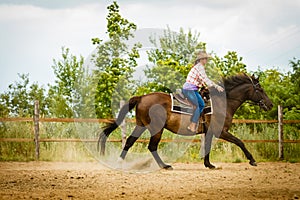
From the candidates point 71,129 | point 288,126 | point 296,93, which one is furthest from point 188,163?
point 296,93

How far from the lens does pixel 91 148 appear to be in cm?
1303

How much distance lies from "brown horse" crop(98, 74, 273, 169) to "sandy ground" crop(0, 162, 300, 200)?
831 millimetres

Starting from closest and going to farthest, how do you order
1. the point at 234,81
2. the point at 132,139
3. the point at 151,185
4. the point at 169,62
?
the point at 151,185 < the point at 132,139 < the point at 234,81 < the point at 169,62

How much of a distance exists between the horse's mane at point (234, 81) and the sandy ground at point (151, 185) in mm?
2204

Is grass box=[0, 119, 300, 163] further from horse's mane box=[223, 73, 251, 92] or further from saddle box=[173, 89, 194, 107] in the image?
saddle box=[173, 89, 194, 107]

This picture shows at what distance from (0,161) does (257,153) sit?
7.56m

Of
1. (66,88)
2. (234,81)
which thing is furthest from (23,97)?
(234,81)

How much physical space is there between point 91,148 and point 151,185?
6309mm

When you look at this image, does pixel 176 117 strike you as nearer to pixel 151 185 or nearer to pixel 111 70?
pixel 151 185

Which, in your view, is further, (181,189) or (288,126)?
(288,126)

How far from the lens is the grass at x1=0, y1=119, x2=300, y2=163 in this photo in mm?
12758

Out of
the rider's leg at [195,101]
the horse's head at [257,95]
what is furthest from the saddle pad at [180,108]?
the horse's head at [257,95]

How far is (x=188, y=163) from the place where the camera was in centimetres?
1181

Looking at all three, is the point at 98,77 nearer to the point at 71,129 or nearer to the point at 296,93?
the point at 71,129
